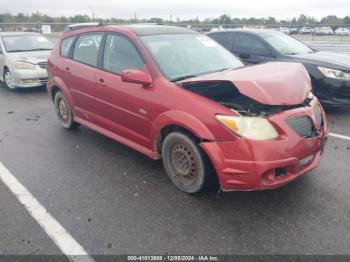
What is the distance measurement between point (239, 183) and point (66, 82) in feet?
11.1

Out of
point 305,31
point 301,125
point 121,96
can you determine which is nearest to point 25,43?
point 121,96

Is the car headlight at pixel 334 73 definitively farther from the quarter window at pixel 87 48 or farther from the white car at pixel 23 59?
the white car at pixel 23 59

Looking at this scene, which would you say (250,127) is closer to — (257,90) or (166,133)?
(257,90)

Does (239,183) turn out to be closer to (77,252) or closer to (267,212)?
(267,212)

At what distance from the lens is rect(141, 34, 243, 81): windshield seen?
382cm

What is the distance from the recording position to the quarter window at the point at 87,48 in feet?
15.1

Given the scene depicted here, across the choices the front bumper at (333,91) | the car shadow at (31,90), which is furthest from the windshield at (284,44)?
the car shadow at (31,90)

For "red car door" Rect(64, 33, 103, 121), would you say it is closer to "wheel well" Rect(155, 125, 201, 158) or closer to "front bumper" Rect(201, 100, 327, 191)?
"wheel well" Rect(155, 125, 201, 158)

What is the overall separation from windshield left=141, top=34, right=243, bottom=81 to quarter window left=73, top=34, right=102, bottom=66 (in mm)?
900

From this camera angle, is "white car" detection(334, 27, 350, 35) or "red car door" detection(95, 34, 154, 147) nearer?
"red car door" detection(95, 34, 154, 147)

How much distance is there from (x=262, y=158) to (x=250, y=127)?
301 millimetres

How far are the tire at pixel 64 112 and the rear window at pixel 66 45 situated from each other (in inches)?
26.4

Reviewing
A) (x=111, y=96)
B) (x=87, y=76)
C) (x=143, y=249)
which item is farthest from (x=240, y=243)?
(x=87, y=76)

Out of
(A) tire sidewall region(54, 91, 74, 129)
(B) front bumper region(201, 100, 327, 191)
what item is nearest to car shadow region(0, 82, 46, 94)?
(A) tire sidewall region(54, 91, 74, 129)
